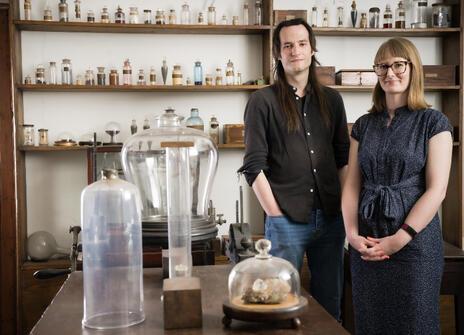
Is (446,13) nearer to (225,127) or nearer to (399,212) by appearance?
(225,127)

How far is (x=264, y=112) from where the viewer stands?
2289mm

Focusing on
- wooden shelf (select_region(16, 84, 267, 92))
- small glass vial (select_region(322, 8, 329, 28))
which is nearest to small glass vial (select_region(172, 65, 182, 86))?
wooden shelf (select_region(16, 84, 267, 92))

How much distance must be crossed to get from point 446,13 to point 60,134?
108 inches

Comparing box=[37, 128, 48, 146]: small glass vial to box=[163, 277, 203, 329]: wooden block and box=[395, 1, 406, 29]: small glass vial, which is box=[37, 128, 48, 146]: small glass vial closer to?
box=[395, 1, 406, 29]: small glass vial

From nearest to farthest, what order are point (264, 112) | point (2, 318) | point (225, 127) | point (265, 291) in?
point (265, 291) < point (264, 112) < point (2, 318) < point (225, 127)

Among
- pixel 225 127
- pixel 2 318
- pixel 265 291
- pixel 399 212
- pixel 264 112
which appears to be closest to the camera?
pixel 265 291

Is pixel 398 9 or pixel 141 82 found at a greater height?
pixel 398 9

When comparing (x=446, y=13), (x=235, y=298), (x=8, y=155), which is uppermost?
(x=446, y=13)

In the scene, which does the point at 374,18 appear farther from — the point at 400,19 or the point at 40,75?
the point at 40,75

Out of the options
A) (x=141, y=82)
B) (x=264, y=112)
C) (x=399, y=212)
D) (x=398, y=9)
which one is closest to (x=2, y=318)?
(x=141, y=82)

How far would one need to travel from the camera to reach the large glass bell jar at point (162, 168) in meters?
1.71

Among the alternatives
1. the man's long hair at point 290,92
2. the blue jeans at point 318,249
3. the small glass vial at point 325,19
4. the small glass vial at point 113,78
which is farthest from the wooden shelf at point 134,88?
the blue jeans at point 318,249

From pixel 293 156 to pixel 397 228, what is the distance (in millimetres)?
480

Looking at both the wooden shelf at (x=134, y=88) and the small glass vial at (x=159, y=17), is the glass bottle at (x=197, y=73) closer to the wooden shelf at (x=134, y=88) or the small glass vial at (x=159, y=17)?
the wooden shelf at (x=134, y=88)
